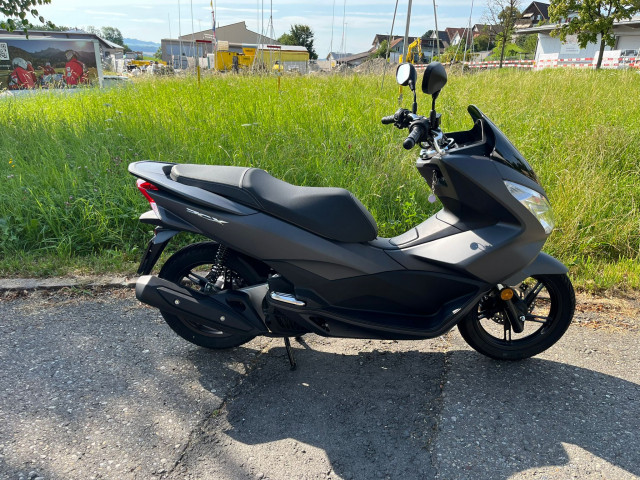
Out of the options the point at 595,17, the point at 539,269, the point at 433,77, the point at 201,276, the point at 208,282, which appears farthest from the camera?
the point at 595,17

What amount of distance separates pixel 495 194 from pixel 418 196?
213 cm

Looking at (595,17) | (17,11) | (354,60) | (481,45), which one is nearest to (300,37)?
(354,60)

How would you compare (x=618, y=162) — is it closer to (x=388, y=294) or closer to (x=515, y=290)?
(x=515, y=290)

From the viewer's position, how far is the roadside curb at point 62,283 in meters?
3.42

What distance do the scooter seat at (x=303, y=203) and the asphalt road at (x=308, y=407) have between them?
2.66ft

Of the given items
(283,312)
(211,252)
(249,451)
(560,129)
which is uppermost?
(560,129)

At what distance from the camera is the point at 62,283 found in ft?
11.3

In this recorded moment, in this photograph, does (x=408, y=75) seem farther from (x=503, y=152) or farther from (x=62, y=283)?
(x=62, y=283)

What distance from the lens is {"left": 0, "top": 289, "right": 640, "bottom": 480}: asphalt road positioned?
1934mm

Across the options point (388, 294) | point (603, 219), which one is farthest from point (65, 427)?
point (603, 219)

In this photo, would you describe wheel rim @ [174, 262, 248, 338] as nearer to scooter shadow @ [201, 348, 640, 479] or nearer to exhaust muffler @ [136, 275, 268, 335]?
exhaust muffler @ [136, 275, 268, 335]

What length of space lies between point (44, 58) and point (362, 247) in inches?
Answer: 797

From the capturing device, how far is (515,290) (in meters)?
2.51

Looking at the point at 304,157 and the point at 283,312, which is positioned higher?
the point at 304,157
